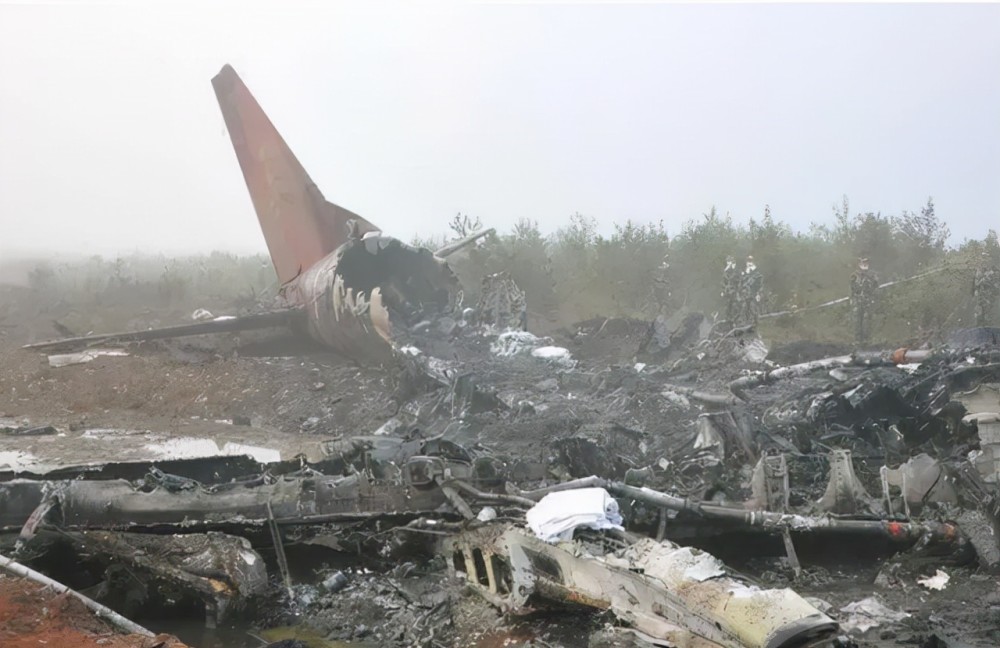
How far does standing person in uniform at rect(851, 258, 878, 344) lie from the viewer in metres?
14.2

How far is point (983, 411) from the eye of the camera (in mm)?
8234

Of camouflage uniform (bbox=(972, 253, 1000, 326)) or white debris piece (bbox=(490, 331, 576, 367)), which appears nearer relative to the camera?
white debris piece (bbox=(490, 331, 576, 367))

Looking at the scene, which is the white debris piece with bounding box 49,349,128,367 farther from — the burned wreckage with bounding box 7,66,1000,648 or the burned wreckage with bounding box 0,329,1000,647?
the burned wreckage with bounding box 0,329,1000,647

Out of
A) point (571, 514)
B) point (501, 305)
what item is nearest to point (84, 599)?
point (571, 514)

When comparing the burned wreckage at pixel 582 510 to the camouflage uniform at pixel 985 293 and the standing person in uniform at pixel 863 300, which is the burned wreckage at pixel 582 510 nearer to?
the camouflage uniform at pixel 985 293

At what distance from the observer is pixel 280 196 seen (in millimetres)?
15055

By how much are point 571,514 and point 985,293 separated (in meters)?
12.1

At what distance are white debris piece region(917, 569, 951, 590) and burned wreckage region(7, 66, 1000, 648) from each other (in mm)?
126

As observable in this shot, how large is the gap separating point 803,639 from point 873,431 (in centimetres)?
559

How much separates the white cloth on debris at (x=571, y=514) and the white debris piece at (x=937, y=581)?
8.79 ft

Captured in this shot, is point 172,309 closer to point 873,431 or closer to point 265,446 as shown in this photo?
point 265,446


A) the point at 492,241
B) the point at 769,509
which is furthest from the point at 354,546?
the point at 492,241

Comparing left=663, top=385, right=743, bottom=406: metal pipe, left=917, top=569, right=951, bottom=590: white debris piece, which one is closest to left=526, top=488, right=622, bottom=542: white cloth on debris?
left=917, top=569, right=951, bottom=590: white debris piece

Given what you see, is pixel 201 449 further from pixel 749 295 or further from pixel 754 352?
pixel 749 295
